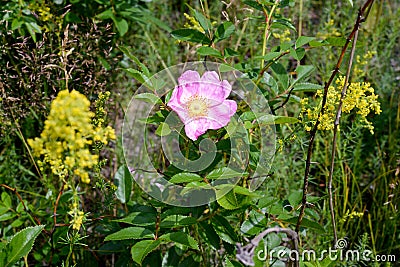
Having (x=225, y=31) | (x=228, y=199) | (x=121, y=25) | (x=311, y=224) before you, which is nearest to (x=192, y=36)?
(x=225, y=31)

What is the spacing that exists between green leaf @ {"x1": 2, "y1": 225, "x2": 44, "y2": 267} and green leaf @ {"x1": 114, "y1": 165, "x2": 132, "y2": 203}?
31cm

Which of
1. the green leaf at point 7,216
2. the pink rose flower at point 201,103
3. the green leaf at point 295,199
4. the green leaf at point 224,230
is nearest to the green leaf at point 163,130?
the pink rose flower at point 201,103

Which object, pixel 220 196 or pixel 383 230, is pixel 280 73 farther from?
pixel 383 230

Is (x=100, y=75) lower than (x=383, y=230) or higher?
higher

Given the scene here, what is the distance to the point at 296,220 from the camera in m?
1.20

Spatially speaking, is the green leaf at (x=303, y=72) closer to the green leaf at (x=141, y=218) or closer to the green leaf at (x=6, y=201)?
the green leaf at (x=141, y=218)

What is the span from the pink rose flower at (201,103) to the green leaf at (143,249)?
0.78ft

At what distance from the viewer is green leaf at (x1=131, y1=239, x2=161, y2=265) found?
1083 millimetres

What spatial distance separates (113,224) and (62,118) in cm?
63

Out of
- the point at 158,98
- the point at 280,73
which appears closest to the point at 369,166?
the point at 280,73

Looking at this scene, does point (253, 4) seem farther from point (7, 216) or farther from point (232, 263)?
point (7, 216)

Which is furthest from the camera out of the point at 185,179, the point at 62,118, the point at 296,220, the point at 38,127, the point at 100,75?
the point at 38,127

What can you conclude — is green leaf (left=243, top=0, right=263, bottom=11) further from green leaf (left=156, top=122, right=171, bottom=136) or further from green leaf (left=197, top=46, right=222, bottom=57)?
green leaf (left=156, top=122, right=171, bottom=136)

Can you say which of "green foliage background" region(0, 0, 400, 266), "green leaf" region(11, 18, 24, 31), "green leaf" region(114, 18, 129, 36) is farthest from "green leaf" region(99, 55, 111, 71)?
"green leaf" region(11, 18, 24, 31)
